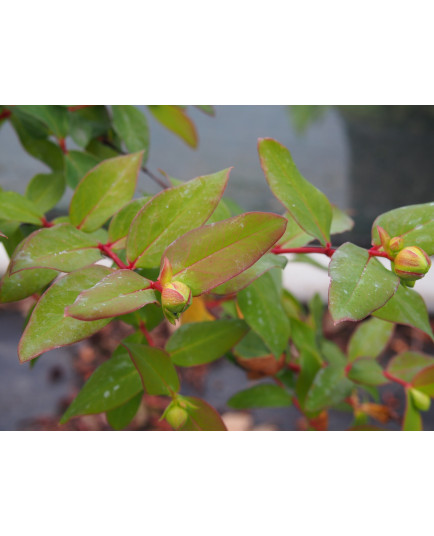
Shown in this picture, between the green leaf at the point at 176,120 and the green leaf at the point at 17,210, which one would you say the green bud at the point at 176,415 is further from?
the green leaf at the point at 176,120

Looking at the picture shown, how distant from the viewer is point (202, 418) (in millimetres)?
439

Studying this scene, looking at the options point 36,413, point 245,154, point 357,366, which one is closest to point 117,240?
point 357,366

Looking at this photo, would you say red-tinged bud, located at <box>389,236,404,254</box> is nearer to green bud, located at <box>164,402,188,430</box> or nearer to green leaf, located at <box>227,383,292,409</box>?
green bud, located at <box>164,402,188,430</box>

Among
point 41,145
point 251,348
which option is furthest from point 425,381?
point 41,145

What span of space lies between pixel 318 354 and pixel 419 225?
32 centimetres

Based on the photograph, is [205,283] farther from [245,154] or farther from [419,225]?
[245,154]

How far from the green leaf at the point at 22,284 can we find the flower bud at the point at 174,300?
164 mm

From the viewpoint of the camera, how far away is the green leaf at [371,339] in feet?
2.13

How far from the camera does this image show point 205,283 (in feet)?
1.02

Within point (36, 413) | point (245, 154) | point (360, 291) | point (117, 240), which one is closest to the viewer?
point (360, 291)

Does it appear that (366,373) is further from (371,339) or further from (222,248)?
(222,248)

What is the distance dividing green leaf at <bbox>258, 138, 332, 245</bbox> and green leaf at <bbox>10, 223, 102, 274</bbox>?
145 mm

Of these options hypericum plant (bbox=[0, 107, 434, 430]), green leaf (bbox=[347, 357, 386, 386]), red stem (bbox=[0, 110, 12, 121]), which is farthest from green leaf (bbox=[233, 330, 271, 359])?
red stem (bbox=[0, 110, 12, 121])

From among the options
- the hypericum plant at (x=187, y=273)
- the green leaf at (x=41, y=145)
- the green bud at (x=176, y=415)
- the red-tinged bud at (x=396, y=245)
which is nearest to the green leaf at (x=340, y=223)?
the hypericum plant at (x=187, y=273)
